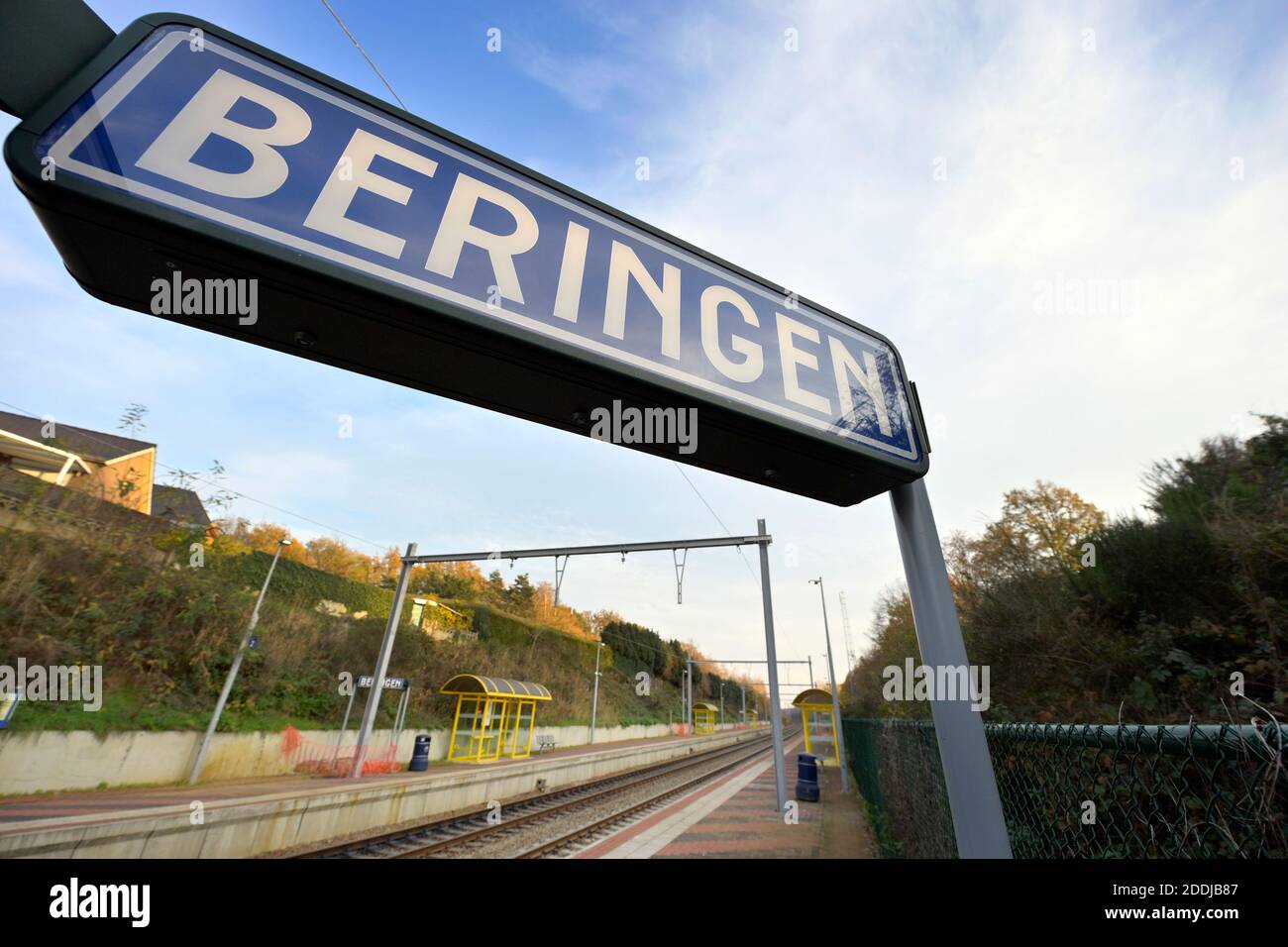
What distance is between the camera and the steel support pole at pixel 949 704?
1.25 meters

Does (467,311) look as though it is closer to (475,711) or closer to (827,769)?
(475,711)

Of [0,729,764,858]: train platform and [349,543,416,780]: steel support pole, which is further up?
[349,543,416,780]: steel support pole

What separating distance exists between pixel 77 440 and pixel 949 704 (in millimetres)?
27161

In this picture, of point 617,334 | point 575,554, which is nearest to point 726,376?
point 617,334

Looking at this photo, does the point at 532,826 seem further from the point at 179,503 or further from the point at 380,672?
the point at 179,503

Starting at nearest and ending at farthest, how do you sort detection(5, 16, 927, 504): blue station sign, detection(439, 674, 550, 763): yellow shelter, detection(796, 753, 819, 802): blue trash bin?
1. detection(5, 16, 927, 504): blue station sign
2. detection(796, 753, 819, 802): blue trash bin
3. detection(439, 674, 550, 763): yellow shelter

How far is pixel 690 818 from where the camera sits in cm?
1178

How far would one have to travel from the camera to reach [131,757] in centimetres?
1211

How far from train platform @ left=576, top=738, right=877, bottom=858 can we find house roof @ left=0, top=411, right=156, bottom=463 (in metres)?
20.4

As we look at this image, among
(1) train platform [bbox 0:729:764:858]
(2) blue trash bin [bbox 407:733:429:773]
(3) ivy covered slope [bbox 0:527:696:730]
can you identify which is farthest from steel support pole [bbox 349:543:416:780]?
(3) ivy covered slope [bbox 0:527:696:730]

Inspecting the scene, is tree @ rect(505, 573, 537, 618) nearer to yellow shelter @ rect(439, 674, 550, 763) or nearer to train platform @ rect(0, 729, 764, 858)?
yellow shelter @ rect(439, 674, 550, 763)

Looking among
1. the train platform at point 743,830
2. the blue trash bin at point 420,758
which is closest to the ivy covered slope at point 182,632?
the blue trash bin at point 420,758

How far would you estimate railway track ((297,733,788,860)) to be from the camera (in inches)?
341

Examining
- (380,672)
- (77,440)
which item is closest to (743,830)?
(380,672)
